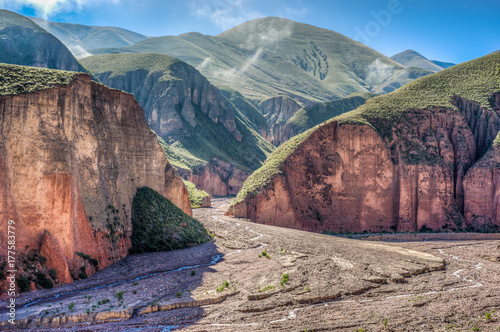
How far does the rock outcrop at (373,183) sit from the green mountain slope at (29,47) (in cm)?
6084

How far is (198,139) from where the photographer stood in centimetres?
11406

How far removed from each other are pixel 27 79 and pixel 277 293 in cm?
2116

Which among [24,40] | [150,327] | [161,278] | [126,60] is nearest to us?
[150,327]

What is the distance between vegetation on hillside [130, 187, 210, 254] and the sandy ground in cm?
153

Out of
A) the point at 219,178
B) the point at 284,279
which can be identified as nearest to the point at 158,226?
the point at 284,279

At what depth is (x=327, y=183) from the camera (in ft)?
199

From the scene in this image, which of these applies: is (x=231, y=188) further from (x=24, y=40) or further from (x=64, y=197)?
(x=64, y=197)

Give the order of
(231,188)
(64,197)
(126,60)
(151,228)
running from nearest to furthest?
(64,197) → (151,228) → (231,188) → (126,60)

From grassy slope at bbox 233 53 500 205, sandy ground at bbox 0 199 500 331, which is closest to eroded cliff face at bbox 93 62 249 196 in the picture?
grassy slope at bbox 233 53 500 205

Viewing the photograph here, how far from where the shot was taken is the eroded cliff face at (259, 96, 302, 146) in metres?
178

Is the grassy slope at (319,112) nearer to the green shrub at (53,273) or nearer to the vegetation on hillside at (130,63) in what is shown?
the vegetation on hillside at (130,63)

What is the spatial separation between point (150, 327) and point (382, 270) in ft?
65.7

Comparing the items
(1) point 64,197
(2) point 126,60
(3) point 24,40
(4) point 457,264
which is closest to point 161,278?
(1) point 64,197

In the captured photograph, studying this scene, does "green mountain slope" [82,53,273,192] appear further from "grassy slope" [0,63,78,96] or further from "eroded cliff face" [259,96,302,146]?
"grassy slope" [0,63,78,96]
